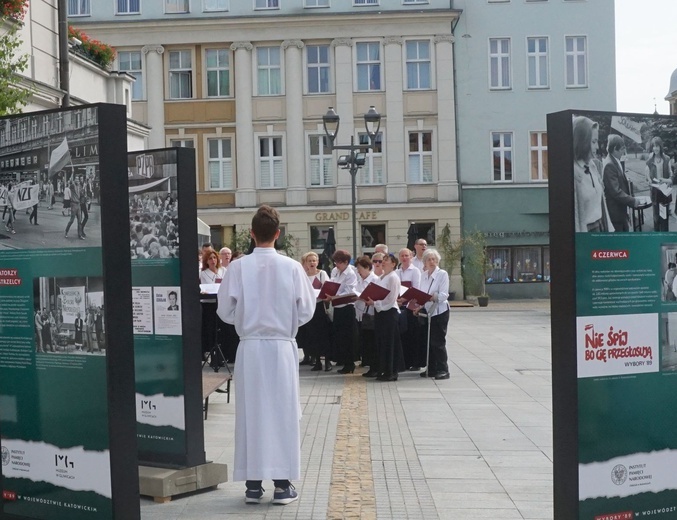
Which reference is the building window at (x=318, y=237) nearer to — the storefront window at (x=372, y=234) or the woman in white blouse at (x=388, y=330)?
the storefront window at (x=372, y=234)

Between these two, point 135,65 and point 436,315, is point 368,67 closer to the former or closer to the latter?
point 135,65

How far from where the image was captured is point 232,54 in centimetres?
4541

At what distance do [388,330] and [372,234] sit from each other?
29.8 metres

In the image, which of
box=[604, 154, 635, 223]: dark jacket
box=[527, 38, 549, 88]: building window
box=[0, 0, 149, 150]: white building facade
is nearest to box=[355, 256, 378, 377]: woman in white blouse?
box=[0, 0, 149, 150]: white building facade

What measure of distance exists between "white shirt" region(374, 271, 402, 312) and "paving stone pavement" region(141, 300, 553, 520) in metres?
1.08

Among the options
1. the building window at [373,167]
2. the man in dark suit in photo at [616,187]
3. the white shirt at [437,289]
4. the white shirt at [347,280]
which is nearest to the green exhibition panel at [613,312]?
the man in dark suit in photo at [616,187]

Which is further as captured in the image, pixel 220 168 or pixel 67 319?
pixel 220 168

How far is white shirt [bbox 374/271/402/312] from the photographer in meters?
15.1

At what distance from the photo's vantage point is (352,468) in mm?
8406

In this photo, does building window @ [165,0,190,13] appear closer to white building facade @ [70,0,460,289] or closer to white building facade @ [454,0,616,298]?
white building facade @ [70,0,460,289]

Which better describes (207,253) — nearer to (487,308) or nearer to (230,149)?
(487,308)

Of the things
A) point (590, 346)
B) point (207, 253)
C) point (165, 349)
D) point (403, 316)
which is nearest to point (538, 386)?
point (403, 316)

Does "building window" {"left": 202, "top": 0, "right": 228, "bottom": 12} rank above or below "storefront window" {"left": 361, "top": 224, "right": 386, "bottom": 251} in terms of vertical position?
above

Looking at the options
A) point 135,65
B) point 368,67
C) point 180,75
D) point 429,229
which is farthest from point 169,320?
point 135,65
